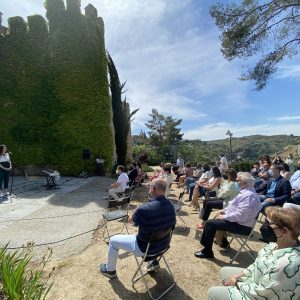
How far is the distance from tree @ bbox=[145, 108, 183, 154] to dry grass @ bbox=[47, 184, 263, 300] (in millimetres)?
34908

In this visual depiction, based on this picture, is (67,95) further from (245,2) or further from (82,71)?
(245,2)

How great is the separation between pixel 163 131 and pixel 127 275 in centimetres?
3753

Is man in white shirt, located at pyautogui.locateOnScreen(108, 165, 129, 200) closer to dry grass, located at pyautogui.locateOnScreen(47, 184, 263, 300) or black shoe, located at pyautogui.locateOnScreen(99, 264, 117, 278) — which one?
dry grass, located at pyautogui.locateOnScreen(47, 184, 263, 300)

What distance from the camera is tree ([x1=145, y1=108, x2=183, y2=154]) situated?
40.0m

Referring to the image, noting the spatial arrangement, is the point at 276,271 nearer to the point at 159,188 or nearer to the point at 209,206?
the point at 159,188

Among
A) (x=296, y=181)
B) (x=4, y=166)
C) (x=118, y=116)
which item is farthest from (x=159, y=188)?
(x=118, y=116)

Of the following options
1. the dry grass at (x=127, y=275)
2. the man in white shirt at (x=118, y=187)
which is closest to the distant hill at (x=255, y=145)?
the man in white shirt at (x=118, y=187)

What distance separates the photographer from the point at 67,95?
15172 mm

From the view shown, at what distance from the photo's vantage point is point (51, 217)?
6.80 m

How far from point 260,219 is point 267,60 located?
7.07 metres

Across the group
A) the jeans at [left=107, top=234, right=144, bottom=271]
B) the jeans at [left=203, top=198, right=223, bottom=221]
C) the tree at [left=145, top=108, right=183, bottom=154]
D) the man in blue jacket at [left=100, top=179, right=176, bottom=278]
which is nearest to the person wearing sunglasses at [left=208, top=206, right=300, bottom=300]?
the man in blue jacket at [left=100, top=179, right=176, bottom=278]

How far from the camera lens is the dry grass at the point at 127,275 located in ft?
11.2

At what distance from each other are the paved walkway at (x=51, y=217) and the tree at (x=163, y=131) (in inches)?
1165

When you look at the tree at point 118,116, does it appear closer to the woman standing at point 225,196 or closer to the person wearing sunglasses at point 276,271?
the woman standing at point 225,196
